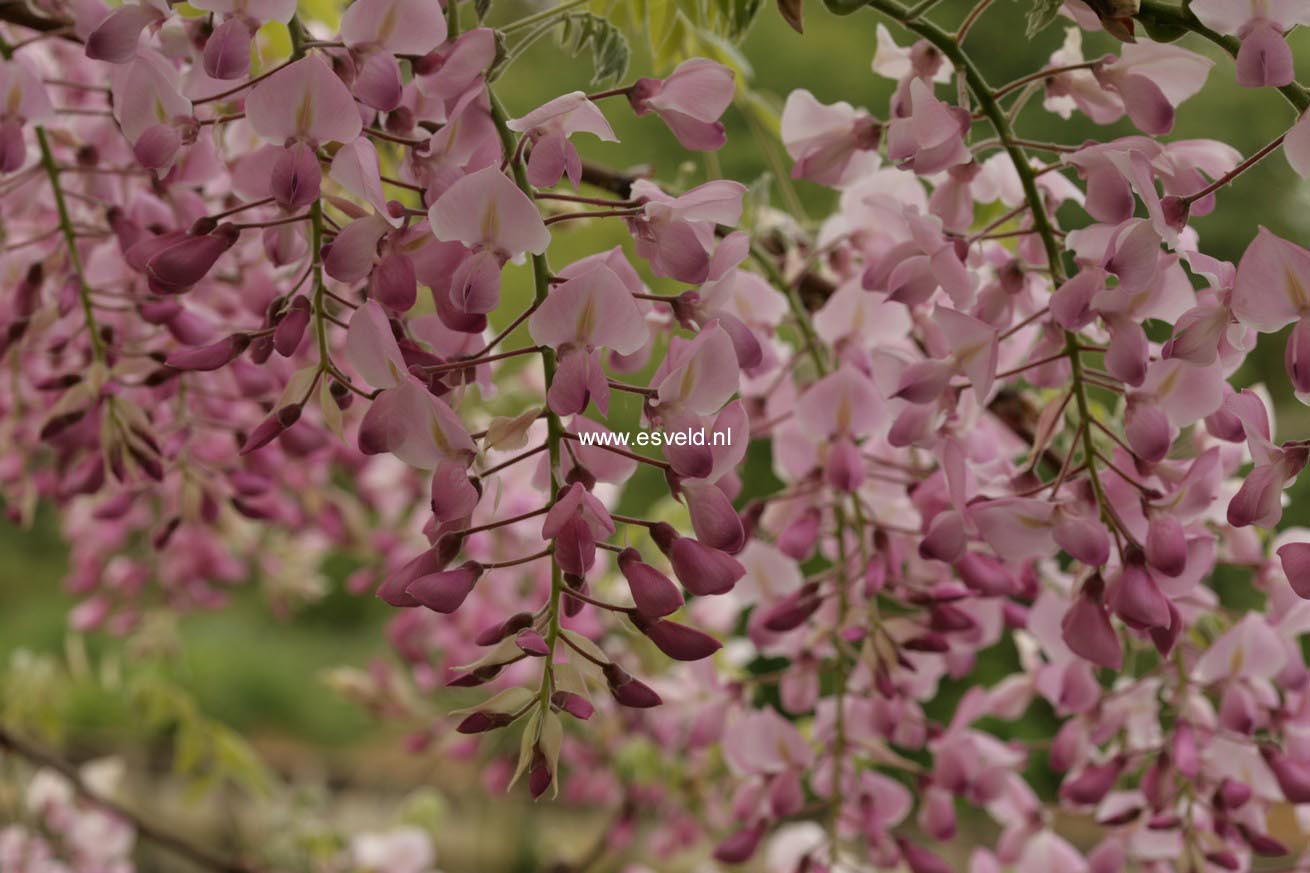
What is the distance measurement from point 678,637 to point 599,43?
0.66 ft

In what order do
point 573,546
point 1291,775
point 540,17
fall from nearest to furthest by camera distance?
point 573,546
point 540,17
point 1291,775

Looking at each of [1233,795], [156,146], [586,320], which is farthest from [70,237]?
[1233,795]

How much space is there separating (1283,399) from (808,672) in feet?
6.96

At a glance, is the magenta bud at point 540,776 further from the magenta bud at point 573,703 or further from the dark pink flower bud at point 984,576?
the dark pink flower bud at point 984,576

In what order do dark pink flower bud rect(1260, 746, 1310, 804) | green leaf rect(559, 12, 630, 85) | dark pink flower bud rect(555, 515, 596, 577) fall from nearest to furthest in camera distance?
dark pink flower bud rect(555, 515, 596, 577), green leaf rect(559, 12, 630, 85), dark pink flower bud rect(1260, 746, 1310, 804)

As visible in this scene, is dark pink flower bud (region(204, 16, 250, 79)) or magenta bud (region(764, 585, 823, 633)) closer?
dark pink flower bud (region(204, 16, 250, 79))

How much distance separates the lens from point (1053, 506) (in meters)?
0.36

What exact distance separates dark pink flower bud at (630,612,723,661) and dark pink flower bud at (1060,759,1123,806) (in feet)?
0.96

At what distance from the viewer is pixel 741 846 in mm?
583

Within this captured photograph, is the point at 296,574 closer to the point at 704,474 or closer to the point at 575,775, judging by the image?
the point at 575,775

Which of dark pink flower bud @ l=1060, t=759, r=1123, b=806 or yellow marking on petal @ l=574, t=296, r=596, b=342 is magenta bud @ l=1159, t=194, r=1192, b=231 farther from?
dark pink flower bud @ l=1060, t=759, r=1123, b=806

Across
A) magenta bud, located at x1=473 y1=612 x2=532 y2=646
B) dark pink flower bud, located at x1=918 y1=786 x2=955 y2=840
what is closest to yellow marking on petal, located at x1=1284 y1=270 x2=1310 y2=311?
magenta bud, located at x1=473 y1=612 x2=532 y2=646

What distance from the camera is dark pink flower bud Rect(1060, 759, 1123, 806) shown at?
536 mm

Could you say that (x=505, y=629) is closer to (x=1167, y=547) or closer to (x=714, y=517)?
(x=714, y=517)
